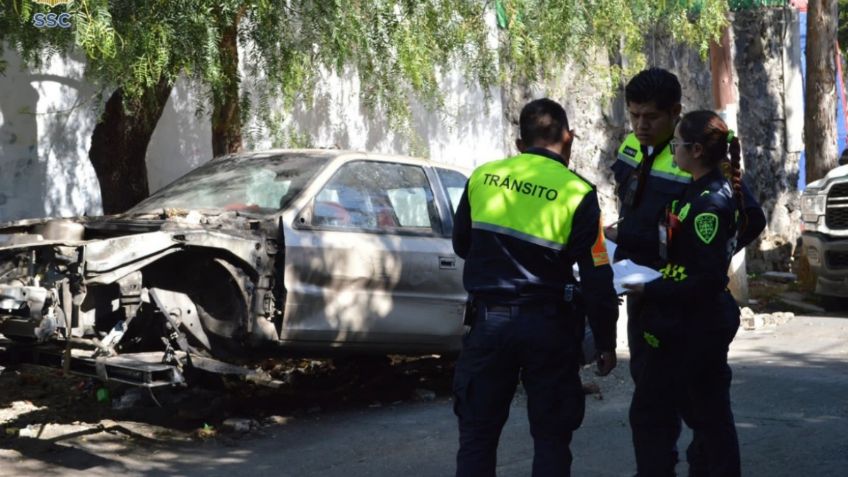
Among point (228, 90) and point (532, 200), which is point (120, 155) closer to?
point (228, 90)

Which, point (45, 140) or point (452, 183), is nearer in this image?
point (452, 183)

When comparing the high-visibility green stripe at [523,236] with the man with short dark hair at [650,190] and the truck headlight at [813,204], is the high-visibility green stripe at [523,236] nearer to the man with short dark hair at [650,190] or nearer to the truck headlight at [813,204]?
the man with short dark hair at [650,190]

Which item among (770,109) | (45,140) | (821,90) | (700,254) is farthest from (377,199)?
(770,109)

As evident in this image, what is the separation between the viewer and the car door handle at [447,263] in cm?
797

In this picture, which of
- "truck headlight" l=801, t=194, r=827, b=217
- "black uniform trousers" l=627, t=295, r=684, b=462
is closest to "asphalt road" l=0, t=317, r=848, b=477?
"black uniform trousers" l=627, t=295, r=684, b=462

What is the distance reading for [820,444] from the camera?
21.4 feet

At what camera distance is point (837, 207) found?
472 inches

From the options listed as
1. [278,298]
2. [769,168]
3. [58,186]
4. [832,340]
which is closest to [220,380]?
[278,298]

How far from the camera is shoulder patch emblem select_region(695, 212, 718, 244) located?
4.59m

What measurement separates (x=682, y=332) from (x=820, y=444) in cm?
226

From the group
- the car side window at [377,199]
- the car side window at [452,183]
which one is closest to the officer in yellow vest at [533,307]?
the car side window at [377,199]

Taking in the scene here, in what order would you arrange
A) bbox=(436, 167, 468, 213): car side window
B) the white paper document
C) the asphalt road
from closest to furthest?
the white paper document
the asphalt road
bbox=(436, 167, 468, 213): car side window

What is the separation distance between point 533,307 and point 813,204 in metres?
8.39

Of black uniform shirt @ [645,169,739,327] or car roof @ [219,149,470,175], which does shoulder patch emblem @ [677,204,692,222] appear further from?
car roof @ [219,149,470,175]
